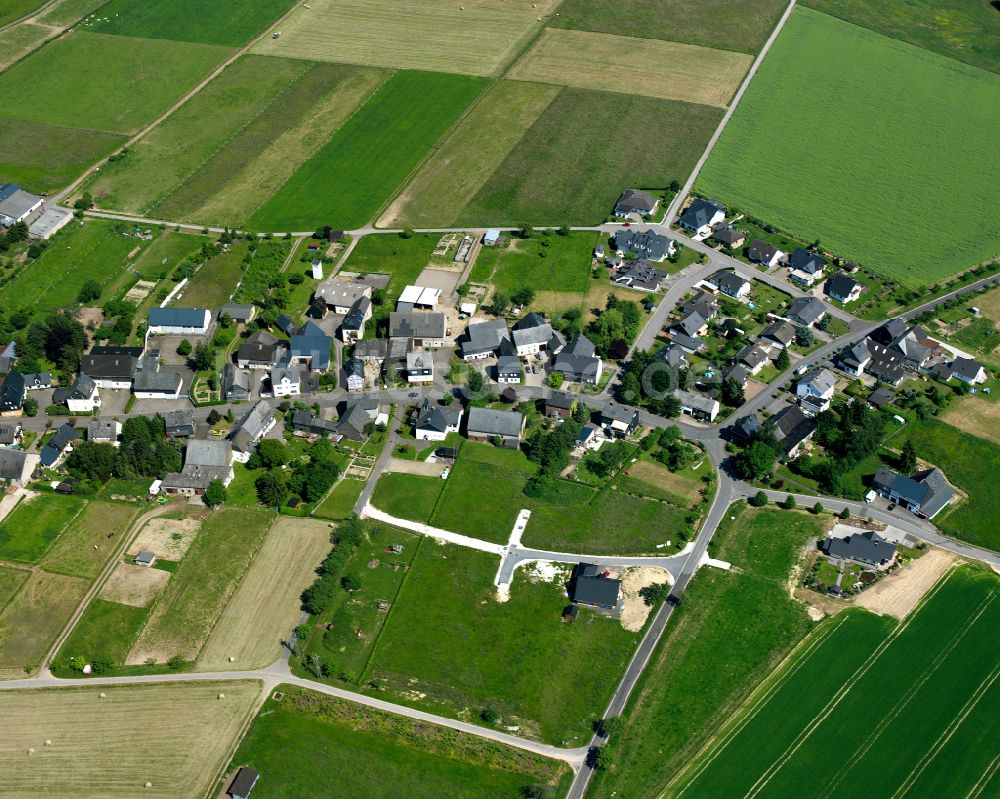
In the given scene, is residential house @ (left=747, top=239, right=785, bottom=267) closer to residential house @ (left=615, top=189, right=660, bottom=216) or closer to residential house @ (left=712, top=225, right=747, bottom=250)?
residential house @ (left=712, top=225, right=747, bottom=250)

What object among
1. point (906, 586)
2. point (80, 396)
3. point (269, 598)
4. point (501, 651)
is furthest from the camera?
point (80, 396)

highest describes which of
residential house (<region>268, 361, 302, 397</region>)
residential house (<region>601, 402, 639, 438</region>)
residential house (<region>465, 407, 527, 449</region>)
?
residential house (<region>601, 402, 639, 438</region>)

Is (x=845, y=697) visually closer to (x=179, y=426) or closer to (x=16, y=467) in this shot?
(x=179, y=426)

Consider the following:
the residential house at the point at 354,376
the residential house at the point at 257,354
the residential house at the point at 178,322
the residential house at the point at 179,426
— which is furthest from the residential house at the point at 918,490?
the residential house at the point at 178,322

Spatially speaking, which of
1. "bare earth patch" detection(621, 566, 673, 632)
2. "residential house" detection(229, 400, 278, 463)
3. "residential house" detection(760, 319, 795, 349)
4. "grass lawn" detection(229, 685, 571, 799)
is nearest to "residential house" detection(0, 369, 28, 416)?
"residential house" detection(229, 400, 278, 463)

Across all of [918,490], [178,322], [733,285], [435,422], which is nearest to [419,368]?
[435,422]

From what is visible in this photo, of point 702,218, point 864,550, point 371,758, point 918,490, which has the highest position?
point 702,218
